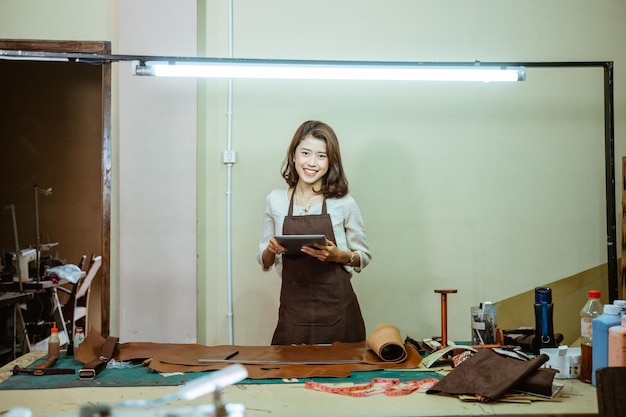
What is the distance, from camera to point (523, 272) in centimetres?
492

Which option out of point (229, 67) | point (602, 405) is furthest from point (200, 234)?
point (602, 405)

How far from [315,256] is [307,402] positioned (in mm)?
1387

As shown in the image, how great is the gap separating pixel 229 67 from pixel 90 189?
4.73 meters

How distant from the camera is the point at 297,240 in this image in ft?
11.4

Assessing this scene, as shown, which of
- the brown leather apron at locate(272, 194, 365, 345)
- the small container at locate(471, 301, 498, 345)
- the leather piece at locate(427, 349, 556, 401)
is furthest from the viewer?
the brown leather apron at locate(272, 194, 365, 345)

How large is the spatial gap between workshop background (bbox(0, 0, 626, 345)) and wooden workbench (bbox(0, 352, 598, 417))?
Answer: 207cm

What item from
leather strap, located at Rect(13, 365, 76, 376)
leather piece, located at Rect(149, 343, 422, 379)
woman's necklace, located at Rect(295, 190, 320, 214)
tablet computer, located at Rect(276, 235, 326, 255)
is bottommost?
leather strap, located at Rect(13, 365, 76, 376)

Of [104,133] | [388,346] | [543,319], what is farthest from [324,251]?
[104,133]

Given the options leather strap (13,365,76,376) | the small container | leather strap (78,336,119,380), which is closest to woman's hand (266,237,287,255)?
leather strap (78,336,119,380)

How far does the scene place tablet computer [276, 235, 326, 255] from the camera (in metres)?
3.42

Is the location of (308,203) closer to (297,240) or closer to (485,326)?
(297,240)

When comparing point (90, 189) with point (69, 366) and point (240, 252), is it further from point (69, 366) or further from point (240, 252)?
point (69, 366)

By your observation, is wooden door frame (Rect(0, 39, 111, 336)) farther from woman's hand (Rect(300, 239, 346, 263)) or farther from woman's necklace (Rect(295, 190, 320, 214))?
woman's hand (Rect(300, 239, 346, 263))

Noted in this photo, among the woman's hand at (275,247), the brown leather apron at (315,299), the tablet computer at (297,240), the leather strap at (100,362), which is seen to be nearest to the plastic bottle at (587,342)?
the tablet computer at (297,240)
